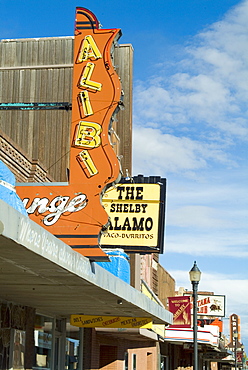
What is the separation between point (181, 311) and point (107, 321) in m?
17.2

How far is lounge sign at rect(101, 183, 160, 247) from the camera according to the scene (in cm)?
1844

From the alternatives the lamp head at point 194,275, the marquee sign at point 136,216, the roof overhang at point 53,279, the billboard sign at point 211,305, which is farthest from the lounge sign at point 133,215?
the billboard sign at point 211,305

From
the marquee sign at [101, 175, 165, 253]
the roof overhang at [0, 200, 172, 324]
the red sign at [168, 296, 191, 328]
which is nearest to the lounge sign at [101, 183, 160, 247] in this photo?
the marquee sign at [101, 175, 165, 253]

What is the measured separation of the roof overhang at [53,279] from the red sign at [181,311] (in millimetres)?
15087

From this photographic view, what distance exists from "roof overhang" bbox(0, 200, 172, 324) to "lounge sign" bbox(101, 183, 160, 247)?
2536 millimetres

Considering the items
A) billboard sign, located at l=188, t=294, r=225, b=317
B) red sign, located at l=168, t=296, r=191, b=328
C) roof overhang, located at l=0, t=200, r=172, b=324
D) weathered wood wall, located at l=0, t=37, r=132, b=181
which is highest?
weathered wood wall, located at l=0, t=37, r=132, b=181

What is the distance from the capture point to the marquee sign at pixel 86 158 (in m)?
10.5

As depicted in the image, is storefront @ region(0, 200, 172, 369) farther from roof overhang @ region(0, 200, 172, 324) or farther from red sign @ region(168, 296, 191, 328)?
red sign @ region(168, 296, 191, 328)

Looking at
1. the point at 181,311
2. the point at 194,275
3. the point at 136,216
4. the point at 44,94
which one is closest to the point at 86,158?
the point at 136,216

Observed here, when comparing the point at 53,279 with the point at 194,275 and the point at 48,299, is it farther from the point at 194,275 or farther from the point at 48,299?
the point at 194,275

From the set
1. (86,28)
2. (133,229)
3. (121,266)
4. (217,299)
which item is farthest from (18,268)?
(217,299)

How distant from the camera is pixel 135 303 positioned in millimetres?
13445

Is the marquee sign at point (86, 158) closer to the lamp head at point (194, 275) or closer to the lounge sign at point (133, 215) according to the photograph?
the lounge sign at point (133, 215)

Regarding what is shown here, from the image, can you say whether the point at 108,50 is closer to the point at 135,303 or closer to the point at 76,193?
the point at 76,193
